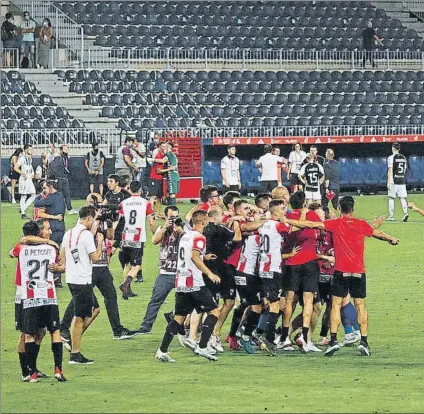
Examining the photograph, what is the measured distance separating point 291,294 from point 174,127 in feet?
82.3

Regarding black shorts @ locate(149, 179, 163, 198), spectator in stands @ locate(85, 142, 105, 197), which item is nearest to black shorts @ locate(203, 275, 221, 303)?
black shorts @ locate(149, 179, 163, 198)

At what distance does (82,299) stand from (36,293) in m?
1.16

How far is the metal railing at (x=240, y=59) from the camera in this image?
1741 inches

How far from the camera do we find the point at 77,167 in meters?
37.2

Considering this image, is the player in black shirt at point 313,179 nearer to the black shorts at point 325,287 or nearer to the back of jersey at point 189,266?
the black shorts at point 325,287

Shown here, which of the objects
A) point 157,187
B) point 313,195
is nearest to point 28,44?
point 157,187

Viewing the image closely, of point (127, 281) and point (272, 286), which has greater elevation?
point (272, 286)

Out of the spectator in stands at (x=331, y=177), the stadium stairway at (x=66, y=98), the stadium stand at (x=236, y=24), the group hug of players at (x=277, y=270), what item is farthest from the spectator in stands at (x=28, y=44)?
the group hug of players at (x=277, y=270)

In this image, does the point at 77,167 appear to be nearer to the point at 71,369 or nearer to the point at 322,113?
the point at 322,113

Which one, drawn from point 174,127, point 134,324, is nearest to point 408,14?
point 174,127

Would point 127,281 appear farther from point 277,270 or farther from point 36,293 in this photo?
point 36,293

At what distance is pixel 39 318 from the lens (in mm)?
13641

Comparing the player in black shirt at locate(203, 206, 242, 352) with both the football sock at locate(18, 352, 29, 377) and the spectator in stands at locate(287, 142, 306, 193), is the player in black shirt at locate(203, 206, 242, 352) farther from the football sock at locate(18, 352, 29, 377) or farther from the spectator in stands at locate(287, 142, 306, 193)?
the spectator in stands at locate(287, 142, 306, 193)

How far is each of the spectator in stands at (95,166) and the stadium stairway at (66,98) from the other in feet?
18.4
